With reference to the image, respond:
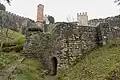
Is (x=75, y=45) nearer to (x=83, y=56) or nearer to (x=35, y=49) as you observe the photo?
(x=83, y=56)

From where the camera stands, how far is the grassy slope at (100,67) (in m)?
7.42

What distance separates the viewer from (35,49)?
13984mm

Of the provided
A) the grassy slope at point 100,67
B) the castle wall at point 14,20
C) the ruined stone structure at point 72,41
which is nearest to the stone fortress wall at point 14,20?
the castle wall at point 14,20

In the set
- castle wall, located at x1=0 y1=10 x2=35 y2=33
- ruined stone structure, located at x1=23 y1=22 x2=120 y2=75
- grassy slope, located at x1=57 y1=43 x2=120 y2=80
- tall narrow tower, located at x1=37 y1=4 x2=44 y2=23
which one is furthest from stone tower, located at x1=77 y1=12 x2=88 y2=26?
castle wall, located at x1=0 y1=10 x2=35 y2=33

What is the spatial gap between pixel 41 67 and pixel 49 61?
0.88m

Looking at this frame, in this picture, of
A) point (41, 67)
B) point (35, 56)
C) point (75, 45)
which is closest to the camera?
point (75, 45)

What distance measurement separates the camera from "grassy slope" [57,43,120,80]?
742 centimetres

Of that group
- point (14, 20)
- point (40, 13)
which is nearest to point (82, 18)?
point (40, 13)

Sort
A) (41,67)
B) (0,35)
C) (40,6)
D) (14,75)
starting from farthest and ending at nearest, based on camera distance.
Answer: (40,6)
(0,35)
(41,67)
(14,75)

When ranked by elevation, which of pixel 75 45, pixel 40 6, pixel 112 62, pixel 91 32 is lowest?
pixel 112 62

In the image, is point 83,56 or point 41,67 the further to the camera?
point 41,67

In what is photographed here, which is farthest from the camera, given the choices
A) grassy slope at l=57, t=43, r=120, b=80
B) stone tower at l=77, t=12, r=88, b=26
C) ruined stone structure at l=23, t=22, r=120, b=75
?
stone tower at l=77, t=12, r=88, b=26

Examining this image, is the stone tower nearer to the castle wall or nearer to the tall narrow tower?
the tall narrow tower

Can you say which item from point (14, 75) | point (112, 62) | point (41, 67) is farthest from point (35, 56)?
point (112, 62)
